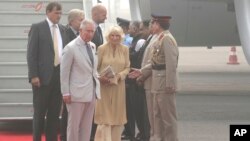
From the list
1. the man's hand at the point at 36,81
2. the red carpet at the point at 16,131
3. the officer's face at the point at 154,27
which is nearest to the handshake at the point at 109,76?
the man's hand at the point at 36,81

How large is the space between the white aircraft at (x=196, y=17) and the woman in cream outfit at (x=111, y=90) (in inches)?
230

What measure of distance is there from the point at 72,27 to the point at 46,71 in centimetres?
85

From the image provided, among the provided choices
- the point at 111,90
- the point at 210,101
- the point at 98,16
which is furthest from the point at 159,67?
the point at 210,101

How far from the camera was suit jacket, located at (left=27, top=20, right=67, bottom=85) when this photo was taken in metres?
9.13

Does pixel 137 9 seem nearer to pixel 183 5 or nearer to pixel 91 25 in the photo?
pixel 183 5

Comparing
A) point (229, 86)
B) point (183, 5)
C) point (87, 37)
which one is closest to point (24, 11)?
point (87, 37)

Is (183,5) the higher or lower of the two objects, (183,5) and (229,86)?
the higher

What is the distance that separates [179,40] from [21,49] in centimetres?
706

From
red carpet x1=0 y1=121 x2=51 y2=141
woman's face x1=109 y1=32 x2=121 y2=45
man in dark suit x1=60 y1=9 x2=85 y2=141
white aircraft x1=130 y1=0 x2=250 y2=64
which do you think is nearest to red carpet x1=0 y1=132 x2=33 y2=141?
red carpet x1=0 y1=121 x2=51 y2=141

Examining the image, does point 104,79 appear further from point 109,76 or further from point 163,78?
point 163,78

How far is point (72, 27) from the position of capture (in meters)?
9.75

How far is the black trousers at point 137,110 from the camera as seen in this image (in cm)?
1075

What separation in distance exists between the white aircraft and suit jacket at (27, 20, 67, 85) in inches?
234

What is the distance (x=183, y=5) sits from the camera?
16594mm
